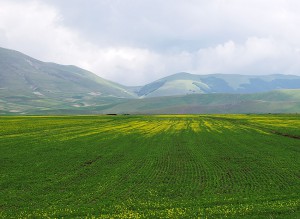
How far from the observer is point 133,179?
3422cm

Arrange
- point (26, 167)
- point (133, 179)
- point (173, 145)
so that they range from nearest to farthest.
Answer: point (133, 179)
point (26, 167)
point (173, 145)

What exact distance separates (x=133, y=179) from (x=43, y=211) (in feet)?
39.0

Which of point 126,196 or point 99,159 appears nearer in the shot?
point 126,196

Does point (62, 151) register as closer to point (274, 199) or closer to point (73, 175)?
point (73, 175)

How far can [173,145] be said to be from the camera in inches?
2403

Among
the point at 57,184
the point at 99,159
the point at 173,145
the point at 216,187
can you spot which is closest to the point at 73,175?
the point at 57,184

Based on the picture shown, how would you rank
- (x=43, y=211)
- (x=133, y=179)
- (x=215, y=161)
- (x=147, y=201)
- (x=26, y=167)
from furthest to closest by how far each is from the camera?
1. (x=215, y=161)
2. (x=26, y=167)
3. (x=133, y=179)
4. (x=147, y=201)
5. (x=43, y=211)

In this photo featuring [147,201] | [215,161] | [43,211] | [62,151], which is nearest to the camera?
[43,211]

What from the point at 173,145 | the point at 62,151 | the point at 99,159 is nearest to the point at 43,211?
the point at 99,159

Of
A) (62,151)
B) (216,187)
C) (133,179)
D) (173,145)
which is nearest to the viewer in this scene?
(216,187)

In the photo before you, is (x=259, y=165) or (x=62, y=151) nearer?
(x=259, y=165)

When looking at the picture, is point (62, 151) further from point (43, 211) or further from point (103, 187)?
point (43, 211)

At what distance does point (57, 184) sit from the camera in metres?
32.4

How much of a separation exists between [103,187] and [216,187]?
1107cm
